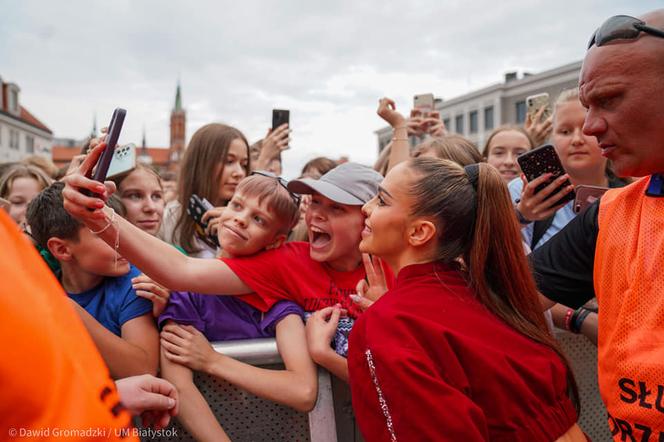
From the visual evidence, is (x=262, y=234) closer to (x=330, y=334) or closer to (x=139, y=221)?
(x=330, y=334)

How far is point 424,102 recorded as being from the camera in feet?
15.0

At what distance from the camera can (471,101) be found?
46719 mm

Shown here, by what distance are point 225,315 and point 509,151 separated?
2.74 meters

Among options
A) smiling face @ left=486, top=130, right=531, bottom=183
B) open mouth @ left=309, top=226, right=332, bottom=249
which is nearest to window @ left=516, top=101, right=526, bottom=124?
smiling face @ left=486, top=130, right=531, bottom=183

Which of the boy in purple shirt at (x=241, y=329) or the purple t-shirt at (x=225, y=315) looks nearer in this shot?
the boy in purple shirt at (x=241, y=329)

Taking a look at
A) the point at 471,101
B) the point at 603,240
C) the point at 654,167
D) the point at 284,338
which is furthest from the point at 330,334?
the point at 471,101

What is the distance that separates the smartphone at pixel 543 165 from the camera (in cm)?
256

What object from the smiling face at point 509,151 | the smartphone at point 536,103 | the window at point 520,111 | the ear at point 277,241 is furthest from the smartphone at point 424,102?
the window at point 520,111

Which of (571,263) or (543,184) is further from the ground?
(543,184)

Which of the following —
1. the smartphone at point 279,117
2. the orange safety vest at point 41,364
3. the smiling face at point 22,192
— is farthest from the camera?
the smartphone at point 279,117

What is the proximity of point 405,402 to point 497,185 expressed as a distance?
33.6 inches

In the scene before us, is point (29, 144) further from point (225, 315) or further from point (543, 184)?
point (543, 184)

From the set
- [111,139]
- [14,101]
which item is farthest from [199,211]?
[14,101]

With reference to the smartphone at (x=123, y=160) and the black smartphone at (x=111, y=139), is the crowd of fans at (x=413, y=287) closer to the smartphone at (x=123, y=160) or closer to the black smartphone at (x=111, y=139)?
the black smartphone at (x=111, y=139)
